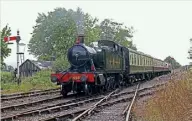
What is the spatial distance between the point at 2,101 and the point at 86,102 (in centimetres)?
386

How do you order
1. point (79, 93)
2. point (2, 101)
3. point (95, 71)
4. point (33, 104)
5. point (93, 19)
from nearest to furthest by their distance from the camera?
1. point (33, 104)
2. point (2, 101)
3. point (95, 71)
4. point (79, 93)
5. point (93, 19)

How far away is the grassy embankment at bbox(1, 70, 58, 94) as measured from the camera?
2475 cm

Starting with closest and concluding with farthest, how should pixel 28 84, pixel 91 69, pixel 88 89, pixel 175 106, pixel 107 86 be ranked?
1. pixel 175 106
2. pixel 88 89
3. pixel 91 69
4. pixel 107 86
5. pixel 28 84

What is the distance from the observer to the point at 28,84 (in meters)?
28.3

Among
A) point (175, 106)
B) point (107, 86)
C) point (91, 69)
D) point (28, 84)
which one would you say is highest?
point (91, 69)

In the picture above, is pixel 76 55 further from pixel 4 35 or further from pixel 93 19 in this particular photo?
pixel 93 19

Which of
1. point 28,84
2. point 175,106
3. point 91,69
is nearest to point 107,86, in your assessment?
point 91,69

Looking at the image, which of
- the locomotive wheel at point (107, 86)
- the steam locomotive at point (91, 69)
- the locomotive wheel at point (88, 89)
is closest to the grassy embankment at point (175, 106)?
the locomotive wheel at point (88, 89)

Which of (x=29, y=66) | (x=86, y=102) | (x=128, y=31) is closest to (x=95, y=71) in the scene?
(x=86, y=102)

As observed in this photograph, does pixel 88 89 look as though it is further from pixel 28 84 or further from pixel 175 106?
pixel 28 84

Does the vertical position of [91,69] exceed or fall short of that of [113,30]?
it falls short

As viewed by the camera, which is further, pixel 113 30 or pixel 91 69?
pixel 113 30

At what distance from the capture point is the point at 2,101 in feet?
52.9

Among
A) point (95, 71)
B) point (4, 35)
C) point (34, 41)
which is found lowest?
point (95, 71)
